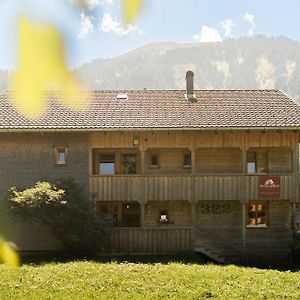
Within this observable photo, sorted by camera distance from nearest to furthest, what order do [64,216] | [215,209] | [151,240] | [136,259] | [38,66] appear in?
1. [38,66]
2. [64,216]
3. [136,259]
4. [151,240]
5. [215,209]

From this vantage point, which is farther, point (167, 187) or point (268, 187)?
point (268, 187)

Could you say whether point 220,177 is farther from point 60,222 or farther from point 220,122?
point 60,222

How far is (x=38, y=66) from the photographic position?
105 cm

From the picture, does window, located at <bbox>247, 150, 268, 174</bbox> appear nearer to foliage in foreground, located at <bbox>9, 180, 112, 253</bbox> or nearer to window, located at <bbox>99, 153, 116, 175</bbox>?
window, located at <bbox>99, 153, 116, 175</bbox>

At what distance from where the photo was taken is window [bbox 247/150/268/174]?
25.0m

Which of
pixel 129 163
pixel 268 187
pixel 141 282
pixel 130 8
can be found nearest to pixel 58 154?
pixel 129 163

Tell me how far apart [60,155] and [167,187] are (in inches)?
216

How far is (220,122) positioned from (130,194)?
18.7 ft

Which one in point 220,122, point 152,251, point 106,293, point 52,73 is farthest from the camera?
point 220,122

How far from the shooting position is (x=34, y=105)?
3.81 feet

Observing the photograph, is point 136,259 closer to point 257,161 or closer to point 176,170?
point 176,170

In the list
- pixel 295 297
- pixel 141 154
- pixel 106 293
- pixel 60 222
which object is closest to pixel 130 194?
pixel 141 154

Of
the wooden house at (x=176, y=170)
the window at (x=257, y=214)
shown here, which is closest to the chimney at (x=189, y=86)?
the wooden house at (x=176, y=170)

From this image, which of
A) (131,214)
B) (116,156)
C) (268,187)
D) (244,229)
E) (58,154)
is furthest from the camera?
(131,214)
